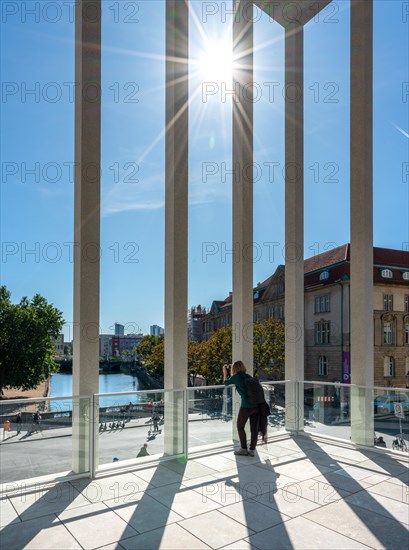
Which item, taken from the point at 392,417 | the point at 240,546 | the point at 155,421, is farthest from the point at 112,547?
the point at 392,417

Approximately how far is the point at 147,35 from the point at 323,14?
447 cm

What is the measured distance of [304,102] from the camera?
1024cm

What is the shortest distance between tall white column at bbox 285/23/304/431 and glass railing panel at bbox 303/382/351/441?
20 cm

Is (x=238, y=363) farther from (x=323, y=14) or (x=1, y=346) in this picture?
(x=1, y=346)

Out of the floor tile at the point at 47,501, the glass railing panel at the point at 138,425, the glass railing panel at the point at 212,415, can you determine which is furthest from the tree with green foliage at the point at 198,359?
the floor tile at the point at 47,501

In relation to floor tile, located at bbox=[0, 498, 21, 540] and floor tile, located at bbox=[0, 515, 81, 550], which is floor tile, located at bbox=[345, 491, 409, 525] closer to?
floor tile, located at bbox=[0, 515, 81, 550]

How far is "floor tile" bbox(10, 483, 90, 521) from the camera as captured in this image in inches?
192

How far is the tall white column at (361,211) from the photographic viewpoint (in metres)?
8.20

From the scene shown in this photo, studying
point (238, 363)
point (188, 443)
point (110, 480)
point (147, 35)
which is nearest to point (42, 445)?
point (110, 480)

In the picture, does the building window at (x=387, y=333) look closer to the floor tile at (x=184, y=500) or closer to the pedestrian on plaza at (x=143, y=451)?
the pedestrian on plaza at (x=143, y=451)

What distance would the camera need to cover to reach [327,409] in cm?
860

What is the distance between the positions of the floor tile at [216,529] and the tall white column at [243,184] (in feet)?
13.4

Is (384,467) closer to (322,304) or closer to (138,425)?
(138,425)

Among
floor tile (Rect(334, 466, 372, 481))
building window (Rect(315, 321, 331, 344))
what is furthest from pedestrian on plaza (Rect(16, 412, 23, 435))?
building window (Rect(315, 321, 331, 344))
